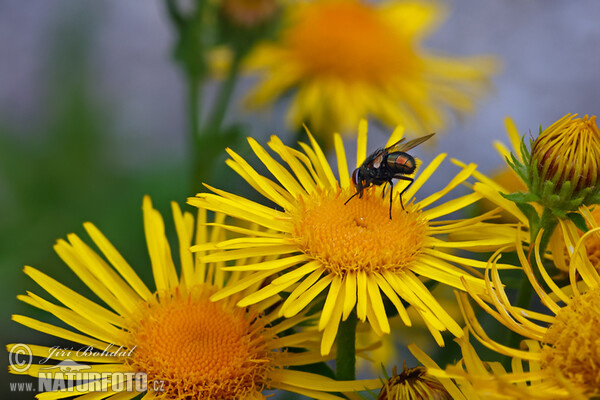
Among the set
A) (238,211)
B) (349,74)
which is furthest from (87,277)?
(349,74)

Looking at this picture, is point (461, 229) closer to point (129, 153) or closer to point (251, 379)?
point (251, 379)

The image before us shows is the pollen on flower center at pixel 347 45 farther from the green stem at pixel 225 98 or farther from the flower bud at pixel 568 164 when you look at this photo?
the flower bud at pixel 568 164

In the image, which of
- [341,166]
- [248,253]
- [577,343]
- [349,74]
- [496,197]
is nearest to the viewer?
[577,343]

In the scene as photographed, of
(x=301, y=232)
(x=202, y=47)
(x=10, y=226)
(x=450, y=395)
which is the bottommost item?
(x=450, y=395)

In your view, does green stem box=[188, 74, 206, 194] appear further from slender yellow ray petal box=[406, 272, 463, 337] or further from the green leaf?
the green leaf

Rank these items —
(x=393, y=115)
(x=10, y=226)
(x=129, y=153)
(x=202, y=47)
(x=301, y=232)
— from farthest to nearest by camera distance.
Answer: (x=129, y=153) → (x=10, y=226) → (x=393, y=115) → (x=202, y=47) → (x=301, y=232)

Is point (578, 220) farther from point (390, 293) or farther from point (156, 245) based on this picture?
point (156, 245)

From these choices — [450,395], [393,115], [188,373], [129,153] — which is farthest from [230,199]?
[129,153]
